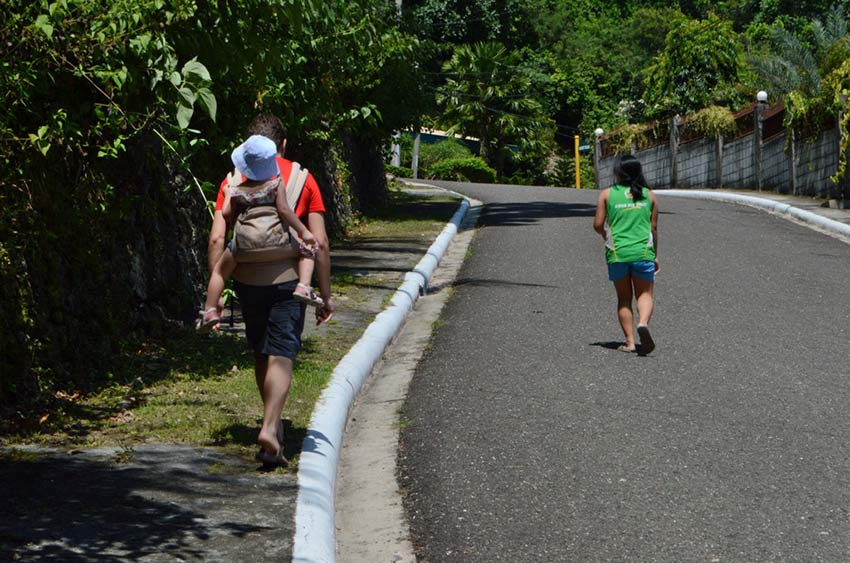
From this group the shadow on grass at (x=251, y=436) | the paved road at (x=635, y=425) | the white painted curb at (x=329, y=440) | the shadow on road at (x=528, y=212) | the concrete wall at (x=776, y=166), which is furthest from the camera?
the concrete wall at (x=776, y=166)

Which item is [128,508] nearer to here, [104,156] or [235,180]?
[235,180]

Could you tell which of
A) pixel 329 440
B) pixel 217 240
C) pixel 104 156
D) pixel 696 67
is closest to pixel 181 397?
pixel 329 440

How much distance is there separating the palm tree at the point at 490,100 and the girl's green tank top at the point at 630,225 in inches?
2087

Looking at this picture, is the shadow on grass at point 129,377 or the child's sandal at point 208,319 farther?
the shadow on grass at point 129,377

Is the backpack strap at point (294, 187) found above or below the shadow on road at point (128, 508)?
above

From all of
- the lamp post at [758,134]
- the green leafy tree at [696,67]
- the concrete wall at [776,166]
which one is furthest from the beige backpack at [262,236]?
the green leafy tree at [696,67]

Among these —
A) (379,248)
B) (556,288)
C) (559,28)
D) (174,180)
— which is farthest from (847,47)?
(559,28)

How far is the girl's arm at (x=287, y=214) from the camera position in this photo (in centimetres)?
663

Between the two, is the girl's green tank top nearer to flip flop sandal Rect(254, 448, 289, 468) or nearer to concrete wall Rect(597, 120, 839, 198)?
flip flop sandal Rect(254, 448, 289, 468)

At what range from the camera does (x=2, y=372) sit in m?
7.45

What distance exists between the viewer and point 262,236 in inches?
262

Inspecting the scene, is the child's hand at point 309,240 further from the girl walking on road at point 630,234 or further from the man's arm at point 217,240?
the girl walking on road at point 630,234

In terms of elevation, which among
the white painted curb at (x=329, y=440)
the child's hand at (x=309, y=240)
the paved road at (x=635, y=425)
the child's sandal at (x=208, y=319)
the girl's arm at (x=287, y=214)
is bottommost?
the paved road at (x=635, y=425)

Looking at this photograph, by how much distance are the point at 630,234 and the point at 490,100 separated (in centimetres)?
5649
